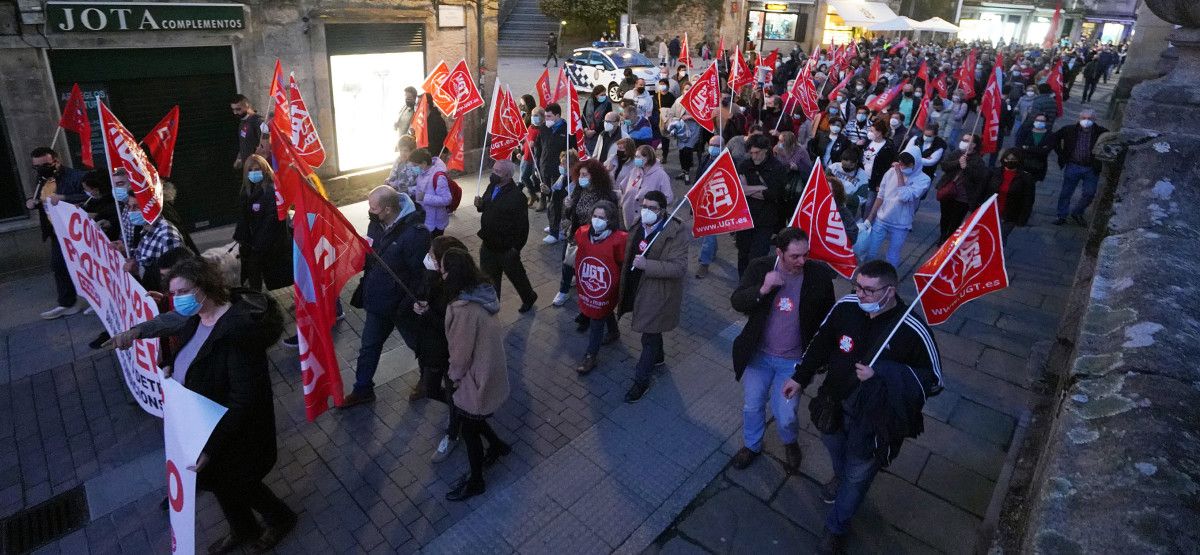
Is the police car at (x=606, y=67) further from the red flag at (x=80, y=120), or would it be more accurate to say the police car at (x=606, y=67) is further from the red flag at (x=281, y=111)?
the red flag at (x=80, y=120)

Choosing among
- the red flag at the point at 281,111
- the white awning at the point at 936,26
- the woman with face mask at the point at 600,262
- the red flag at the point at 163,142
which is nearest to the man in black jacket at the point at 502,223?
the woman with face mask at the point at 600,262

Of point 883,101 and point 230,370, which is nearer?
point 230,370

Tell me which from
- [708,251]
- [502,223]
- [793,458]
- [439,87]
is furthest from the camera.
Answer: [439,87]

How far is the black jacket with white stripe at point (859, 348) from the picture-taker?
397cm

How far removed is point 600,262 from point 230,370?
3.10 m

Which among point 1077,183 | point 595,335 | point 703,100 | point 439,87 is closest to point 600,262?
point 595,335

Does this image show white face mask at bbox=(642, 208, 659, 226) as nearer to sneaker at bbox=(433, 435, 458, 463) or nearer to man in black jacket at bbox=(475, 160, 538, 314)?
man in black jacket at bbox=(475, 160, 538, 314)

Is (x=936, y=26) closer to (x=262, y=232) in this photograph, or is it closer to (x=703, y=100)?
(x=703, y=100)

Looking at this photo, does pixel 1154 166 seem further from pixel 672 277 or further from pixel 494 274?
pixel 494 274

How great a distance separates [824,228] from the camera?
5.25 m

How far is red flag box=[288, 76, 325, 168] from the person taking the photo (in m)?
8.41

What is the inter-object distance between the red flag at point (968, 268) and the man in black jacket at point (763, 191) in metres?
3.50

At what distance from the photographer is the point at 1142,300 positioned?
8.61ft

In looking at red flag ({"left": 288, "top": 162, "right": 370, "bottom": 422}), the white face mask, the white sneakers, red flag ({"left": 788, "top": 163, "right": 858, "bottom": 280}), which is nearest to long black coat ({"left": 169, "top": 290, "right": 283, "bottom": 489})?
red flag ({"left": 288, "top": 162, "right": 370, "bottom": 422})
